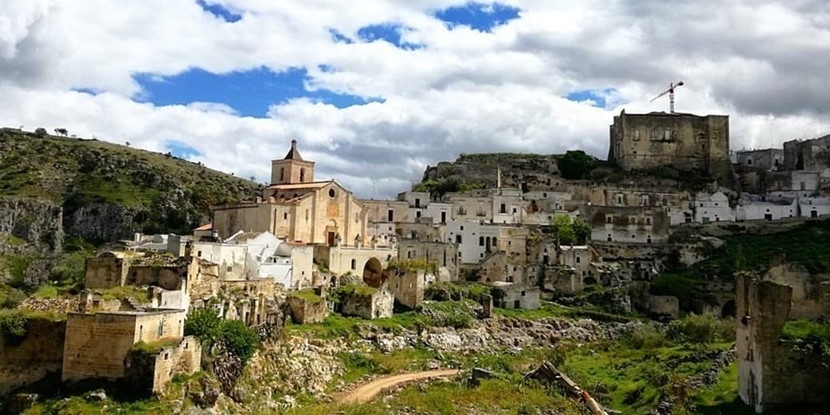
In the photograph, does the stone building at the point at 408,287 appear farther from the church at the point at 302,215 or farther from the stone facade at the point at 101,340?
the stone facade at the point at 101,340

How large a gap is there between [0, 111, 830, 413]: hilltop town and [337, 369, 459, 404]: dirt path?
4353 mm

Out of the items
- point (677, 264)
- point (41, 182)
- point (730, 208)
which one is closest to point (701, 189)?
point (730, 208)

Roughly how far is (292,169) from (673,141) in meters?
41.6

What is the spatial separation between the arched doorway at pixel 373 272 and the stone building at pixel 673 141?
36461 millimetres

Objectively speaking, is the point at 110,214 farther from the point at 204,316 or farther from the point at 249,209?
the point at 204,316

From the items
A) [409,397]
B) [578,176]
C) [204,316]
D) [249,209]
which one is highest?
[578,176]

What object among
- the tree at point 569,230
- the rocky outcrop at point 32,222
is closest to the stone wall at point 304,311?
the tree at point 569,230

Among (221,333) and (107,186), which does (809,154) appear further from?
(107,186)

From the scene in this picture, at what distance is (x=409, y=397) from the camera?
2969 centimetres

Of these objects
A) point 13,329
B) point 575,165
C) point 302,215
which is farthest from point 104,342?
point 575,165

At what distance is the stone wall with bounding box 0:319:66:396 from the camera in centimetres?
2450

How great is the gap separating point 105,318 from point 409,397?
11.7 meters

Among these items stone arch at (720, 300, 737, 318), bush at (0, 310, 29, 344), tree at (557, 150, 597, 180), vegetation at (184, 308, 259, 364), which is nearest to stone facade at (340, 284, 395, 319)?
vegetation at (184, 308, 259, 364)

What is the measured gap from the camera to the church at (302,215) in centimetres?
4862
